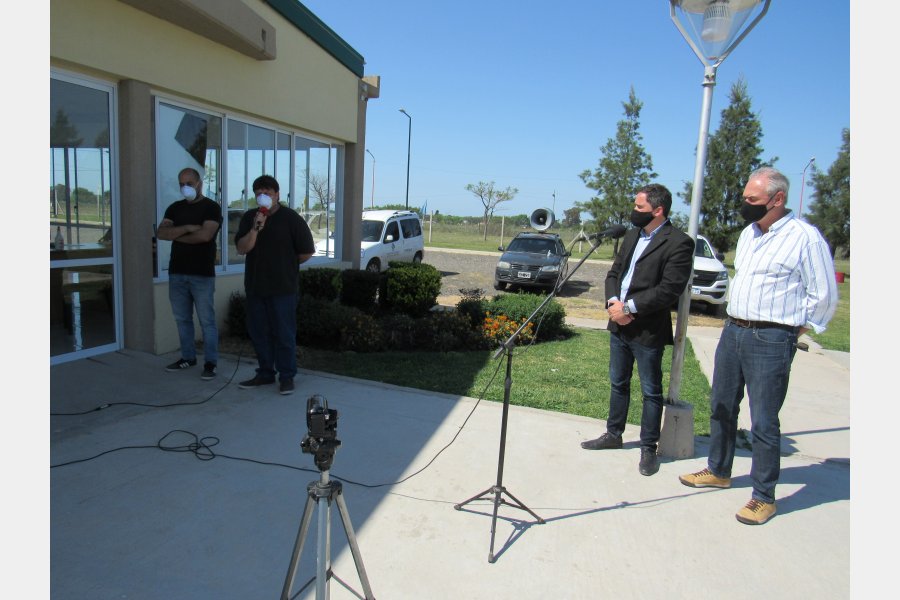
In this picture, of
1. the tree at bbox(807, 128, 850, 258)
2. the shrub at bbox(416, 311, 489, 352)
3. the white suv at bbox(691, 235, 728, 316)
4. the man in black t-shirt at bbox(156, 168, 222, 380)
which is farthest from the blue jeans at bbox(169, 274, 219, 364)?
the tree at bbox(807, 128, 850, 258)

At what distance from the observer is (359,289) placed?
376 inches

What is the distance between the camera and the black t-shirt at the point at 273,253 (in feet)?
16.9

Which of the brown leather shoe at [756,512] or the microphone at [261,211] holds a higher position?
the microphone at [261,211]

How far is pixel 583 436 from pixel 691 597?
6.54 ft

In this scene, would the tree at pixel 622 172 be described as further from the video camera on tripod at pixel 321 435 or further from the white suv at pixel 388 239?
the video camera on tripod at pixel 321 435

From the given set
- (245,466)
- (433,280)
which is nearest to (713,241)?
(433,280)

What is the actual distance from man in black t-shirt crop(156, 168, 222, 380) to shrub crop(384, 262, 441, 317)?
4.30 m

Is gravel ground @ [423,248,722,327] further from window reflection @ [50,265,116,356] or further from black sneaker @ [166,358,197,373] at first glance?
window reflection @ [50,265,116,356]

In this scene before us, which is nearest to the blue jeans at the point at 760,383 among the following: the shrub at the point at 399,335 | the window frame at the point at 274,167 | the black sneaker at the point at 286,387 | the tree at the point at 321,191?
the black sneaker at the point at 286,387

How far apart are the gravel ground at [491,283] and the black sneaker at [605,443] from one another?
7.84 m

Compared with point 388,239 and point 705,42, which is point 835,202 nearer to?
point 388,239

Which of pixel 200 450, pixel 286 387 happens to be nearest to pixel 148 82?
pixel 286 387

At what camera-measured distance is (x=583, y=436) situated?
471 cm

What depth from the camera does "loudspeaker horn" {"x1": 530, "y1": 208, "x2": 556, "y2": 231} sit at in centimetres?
453
